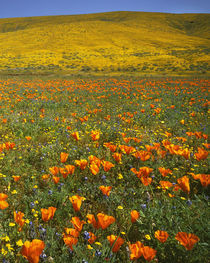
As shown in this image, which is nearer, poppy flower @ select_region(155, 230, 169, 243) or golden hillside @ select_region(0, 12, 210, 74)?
poppy flower @ select_region(155, 230, 169, 243)

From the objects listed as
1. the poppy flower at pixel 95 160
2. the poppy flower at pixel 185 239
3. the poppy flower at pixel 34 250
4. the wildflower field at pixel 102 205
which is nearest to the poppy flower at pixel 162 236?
the wildflower field at pixel 102 205

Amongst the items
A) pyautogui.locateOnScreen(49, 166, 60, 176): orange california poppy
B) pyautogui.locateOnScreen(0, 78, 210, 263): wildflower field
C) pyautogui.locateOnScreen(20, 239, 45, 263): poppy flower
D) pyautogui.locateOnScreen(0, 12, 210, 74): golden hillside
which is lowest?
pyautogui.locateOnScreen(0, 78, 210, 263): wildflower field

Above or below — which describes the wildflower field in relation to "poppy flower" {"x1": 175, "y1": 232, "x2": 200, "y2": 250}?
below

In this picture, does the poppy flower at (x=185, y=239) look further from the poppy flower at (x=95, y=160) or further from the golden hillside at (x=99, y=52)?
the golden hillside at (x=99, y=52)

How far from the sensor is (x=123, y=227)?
1.97m

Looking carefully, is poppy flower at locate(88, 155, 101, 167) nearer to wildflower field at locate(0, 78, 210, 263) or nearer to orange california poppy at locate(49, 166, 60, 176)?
wildflower field at locate(0, 78, 210, 263)

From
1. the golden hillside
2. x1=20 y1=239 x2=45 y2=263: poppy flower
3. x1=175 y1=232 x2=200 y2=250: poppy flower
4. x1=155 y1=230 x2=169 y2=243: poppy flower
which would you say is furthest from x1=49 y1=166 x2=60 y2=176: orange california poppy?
the golden hillside

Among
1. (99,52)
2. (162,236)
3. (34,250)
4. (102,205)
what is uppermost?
(99,52)

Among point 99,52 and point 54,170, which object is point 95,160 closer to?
point 54,170

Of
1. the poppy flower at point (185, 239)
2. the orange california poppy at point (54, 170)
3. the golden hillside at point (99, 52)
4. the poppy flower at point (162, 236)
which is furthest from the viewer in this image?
the golden hillside at point (99, 52)

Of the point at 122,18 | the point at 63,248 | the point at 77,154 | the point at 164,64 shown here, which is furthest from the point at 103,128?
the point at 122,18

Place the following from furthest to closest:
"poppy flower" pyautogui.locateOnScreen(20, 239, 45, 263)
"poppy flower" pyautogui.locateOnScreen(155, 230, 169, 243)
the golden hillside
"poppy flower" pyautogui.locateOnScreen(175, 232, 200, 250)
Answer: the golden hillside → "poppy flower" pyautogui.locateOnScreen(155, 230, 169, 243) → "poppy flower" pyautogui.locateOnScreen(175, 232, 200, 250) → "poppy flower" pyautogui.locateOnScreen(20, 239, 45, 263)

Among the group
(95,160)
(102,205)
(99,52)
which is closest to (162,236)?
(102,205)

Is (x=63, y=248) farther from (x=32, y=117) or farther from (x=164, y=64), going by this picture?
(x=164, y=64)
